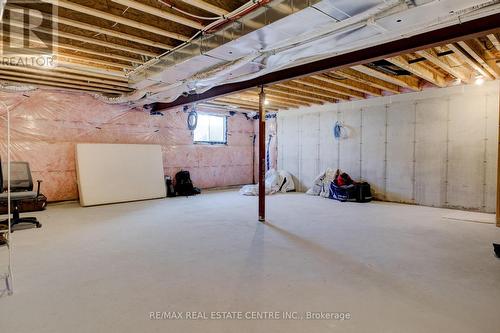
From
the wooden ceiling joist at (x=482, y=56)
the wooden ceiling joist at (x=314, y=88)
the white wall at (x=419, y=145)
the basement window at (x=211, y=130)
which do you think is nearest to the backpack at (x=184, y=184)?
the basement window at (x=211, y=130)

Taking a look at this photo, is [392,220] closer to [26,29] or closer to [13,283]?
[13,283]

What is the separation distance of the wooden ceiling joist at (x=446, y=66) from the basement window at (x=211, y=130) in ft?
19.2

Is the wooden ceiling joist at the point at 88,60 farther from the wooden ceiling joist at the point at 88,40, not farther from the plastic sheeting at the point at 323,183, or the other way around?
the plastic sheeting at the point at 323,183

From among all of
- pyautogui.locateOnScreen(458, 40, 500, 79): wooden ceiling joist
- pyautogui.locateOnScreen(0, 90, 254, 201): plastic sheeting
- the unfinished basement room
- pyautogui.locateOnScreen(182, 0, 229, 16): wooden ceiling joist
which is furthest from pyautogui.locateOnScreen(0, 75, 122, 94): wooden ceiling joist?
pyautogui.locateOnScreen(458, 40, 500, 79): wooden ceiling joist

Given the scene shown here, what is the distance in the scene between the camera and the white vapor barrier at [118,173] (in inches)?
234

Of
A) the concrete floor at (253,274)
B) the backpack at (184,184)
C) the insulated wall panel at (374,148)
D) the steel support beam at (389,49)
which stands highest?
the steel support beam at (389,49)

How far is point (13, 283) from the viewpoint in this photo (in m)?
2.37

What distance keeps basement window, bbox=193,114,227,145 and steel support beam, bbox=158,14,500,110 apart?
12.1 feet

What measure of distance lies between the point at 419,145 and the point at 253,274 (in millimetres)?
5244

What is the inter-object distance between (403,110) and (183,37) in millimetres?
5132

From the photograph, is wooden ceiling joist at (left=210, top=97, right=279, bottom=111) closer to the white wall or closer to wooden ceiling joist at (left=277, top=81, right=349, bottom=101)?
the white wall

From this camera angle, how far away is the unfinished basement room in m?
2.11

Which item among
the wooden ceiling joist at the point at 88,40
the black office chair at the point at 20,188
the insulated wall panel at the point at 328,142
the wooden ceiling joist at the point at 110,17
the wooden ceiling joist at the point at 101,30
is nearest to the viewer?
the wooden ceiling joist at the point at 110,17

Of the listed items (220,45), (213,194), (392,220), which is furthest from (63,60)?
(392,220)
